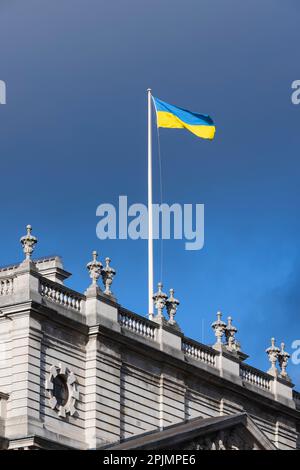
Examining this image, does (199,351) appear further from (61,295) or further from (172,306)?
(61,295)

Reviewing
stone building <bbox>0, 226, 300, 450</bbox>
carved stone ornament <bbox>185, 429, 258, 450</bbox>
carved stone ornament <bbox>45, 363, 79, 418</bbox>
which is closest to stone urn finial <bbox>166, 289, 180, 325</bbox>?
stone building <bbox>0, 226, 300, 450</bbox>

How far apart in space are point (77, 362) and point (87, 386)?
Answer: 1.11m

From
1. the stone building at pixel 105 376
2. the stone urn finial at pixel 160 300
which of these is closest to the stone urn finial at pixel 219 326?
the stone building at pixel 105 376

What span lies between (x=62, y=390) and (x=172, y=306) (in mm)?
10186

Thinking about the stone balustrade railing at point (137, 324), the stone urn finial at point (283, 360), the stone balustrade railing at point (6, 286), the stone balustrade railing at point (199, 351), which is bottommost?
the stone balustrade railing at point (6, 286)

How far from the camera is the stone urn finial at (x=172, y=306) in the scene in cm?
9031

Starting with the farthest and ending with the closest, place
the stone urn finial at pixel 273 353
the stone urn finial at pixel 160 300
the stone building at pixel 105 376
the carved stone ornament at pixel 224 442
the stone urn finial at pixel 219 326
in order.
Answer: the stone urn finial at pixel 273 353 → the stone urn finial at pixel 219 326 → the stone urn finial at pixel 160 300 → the carved stone ornament at pixel 224 442 → the stone building at pixel 105 376

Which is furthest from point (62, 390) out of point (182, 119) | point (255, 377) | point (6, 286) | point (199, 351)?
point (182, 119)

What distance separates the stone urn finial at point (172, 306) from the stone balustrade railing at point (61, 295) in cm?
676

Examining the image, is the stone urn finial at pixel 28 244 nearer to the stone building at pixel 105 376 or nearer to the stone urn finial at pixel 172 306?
the stone building at pixel 105 376

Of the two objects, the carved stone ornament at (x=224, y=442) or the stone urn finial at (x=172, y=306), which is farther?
the stone urn finial at (x=172, y=306)

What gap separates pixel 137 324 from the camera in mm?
87625
